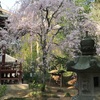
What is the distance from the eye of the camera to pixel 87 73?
19.7 feet

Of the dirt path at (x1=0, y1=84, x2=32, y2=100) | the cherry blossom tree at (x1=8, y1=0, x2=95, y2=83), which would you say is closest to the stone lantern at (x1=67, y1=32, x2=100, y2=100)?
the dirt path at (x1=0, y1=84, x2=32, y2=100)

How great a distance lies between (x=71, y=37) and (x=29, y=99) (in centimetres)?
514

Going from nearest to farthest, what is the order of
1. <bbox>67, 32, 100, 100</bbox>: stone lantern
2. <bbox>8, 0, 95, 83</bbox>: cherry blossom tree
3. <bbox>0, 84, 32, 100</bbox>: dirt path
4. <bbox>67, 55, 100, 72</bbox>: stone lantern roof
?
<bbox>67, 55, 100, 72</bbox>: stone lantern roof
<bbox>67, 32, 100, 100</bbox>: stone lantern
<bbox>0, 84, 32, 100</bbox>: dirt path
<bbox>8, 0, 95, 83</bbox>: cherry blossom tree

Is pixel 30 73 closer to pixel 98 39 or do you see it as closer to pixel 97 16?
pixel 98 39

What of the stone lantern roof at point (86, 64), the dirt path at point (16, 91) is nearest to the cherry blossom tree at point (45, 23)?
the dirt path at point (16, 91)

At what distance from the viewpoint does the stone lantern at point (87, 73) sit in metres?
5.88

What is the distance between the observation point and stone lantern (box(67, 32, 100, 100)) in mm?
5875

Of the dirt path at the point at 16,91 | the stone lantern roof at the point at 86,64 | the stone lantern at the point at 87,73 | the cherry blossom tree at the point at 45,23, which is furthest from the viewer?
the cherry blossom tree at the point at 45,23

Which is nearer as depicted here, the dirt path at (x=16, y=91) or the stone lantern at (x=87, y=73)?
the stone lantern at (x=87, y=73)

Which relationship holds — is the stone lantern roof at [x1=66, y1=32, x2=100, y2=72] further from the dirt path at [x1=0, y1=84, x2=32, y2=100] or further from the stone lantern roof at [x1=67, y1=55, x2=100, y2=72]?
the dirt path at [x1=0, y1=84, x2=32, y2=100]

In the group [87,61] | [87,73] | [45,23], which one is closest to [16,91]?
[45,23]

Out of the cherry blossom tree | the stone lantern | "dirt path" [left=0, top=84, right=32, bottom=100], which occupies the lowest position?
"dirt path" [left=0, top=84, right=32, bottom=100]

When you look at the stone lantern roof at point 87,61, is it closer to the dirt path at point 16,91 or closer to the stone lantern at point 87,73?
the stone lantern at point 87,73

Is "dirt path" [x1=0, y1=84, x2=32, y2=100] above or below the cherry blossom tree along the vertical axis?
below
